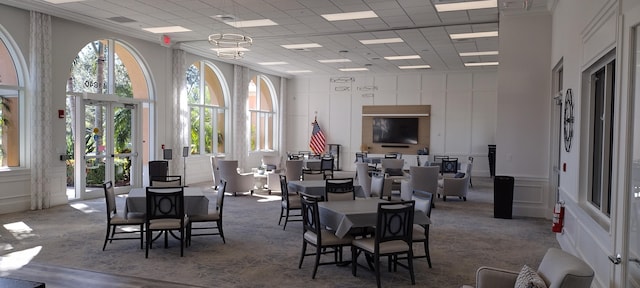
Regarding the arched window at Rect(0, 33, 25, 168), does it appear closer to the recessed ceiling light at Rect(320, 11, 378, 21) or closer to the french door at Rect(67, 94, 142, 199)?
the french door at Rect(67, 94, 142, 199)

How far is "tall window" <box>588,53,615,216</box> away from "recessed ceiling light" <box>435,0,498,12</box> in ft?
12.3

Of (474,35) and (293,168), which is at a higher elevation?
(474,35)

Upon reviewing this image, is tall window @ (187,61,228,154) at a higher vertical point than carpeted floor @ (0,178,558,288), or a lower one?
higher

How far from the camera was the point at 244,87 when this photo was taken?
16266 mm

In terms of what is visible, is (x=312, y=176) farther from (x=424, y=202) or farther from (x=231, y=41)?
(x=424, y=202)

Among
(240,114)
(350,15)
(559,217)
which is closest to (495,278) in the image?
(559,217)

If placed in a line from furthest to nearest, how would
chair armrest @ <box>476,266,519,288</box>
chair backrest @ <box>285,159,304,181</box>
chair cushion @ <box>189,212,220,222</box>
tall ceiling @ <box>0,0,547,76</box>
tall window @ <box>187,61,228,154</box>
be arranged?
tall window @ <box>187,61,228,154</box> < chair backrest @ <box>285,159,304,181</box> < tall ceiling @ <box>0,0,547,76</box> < chair cushion @ <box>189,212,220,222</box> < chair armrest @ <box>476,266,519,288</box>

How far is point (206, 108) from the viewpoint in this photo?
1491cm

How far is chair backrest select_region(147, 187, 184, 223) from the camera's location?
224 inches

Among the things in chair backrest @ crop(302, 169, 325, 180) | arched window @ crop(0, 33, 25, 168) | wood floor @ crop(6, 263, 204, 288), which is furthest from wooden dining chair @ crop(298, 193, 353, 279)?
arched window @ crop(0, 33, 25, 168)

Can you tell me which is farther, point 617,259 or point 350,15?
point 350,15

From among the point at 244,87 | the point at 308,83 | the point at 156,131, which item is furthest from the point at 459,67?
the point at 156,131

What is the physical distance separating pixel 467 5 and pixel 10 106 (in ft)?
28.2

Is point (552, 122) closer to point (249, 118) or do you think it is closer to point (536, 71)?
point (536, 71)
